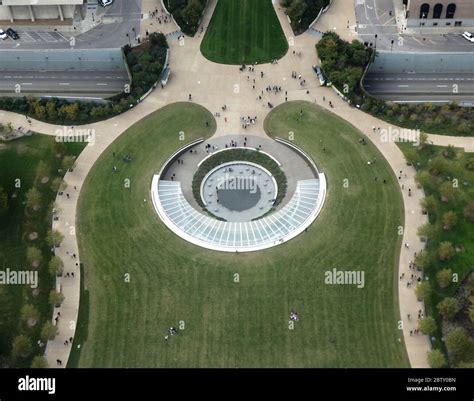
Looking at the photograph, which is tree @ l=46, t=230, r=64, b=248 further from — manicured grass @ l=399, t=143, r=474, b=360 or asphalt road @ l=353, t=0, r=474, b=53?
asphalt road @ l=353, t=0, r=474, b=53

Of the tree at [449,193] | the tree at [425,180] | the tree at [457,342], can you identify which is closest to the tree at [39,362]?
the tree at [457,342]

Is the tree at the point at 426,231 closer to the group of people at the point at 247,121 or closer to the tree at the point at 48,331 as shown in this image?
the group of people at the point at 247,121

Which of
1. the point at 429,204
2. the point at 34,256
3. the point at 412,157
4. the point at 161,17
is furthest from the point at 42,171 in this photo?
the point at 429,204

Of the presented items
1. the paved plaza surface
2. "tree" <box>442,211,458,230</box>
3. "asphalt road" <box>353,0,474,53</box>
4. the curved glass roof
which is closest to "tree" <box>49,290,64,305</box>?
the curved glass roof

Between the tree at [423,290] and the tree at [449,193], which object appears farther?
the tree at [449,193]

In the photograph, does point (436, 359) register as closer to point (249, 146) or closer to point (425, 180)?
point (425, 180)

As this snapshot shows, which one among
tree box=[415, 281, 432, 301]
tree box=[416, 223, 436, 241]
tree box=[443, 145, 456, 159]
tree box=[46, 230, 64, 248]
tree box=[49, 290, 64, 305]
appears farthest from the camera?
tree box=[443, 145, 456, 159]
